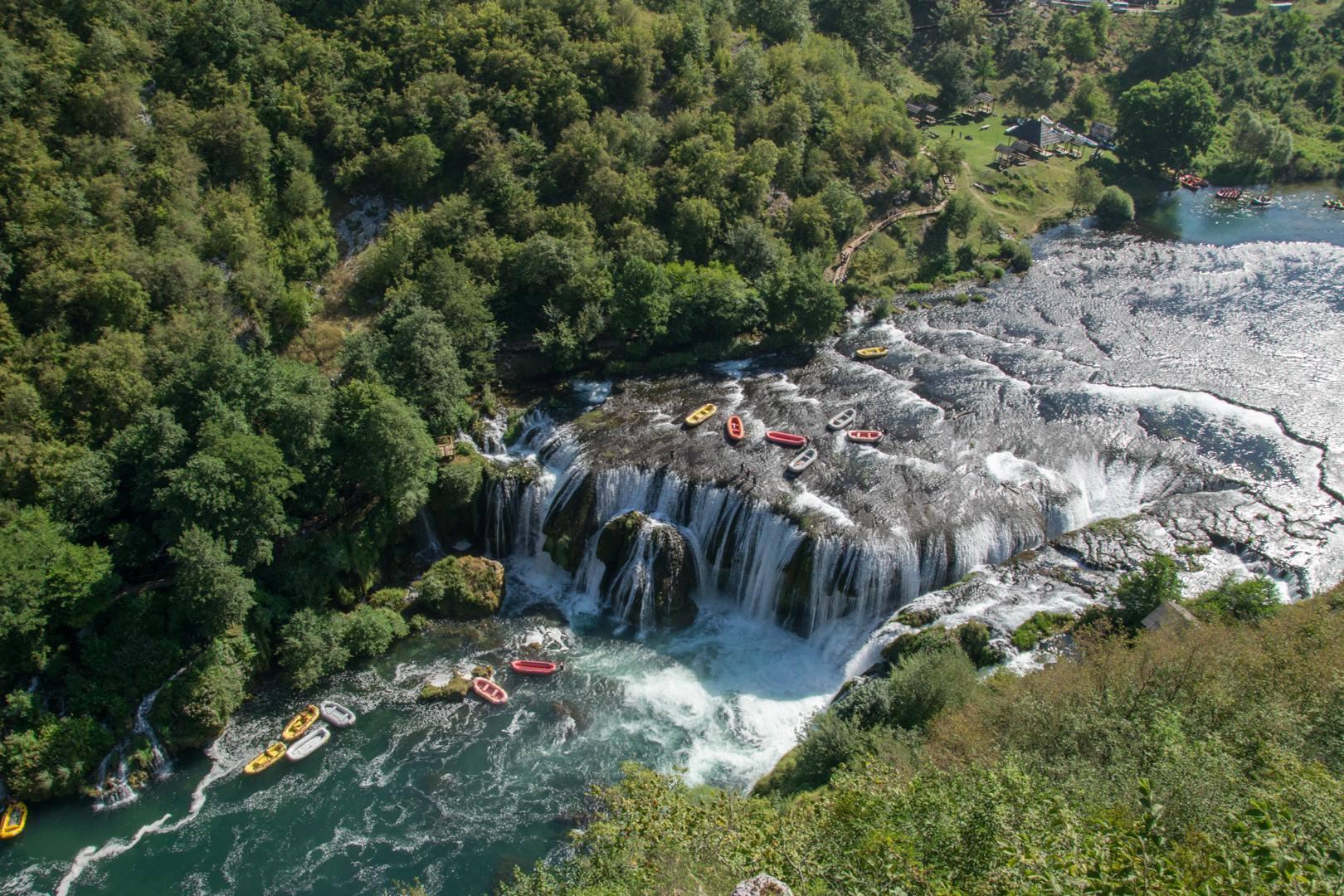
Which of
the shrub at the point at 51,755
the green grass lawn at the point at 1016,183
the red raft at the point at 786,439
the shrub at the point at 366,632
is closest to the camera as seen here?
the shrub at the point at 51,755

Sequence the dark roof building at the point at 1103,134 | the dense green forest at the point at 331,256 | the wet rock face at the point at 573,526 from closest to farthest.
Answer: the dense green forest at the point at 331,256 → the wet rock face at the point at 573,526 → the dark roof building at the point at 1103,134

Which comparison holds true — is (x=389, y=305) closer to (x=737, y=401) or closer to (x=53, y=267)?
(x=53, y=267)

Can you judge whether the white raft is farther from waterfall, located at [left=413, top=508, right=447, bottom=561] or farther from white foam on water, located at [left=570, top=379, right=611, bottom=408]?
white foam on water, located at [left=570, top=379, right=611, bottom=408]

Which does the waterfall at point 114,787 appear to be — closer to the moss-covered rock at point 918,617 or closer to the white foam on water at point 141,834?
the white foam on water at point 141,834

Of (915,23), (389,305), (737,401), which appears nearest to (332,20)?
(389,305)

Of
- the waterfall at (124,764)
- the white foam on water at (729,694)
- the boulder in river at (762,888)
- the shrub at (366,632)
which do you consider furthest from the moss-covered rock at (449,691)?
the boulder in river at (762,888)

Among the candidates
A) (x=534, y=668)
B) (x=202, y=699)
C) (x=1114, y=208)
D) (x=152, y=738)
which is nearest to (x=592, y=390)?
(x=534, y=668)
